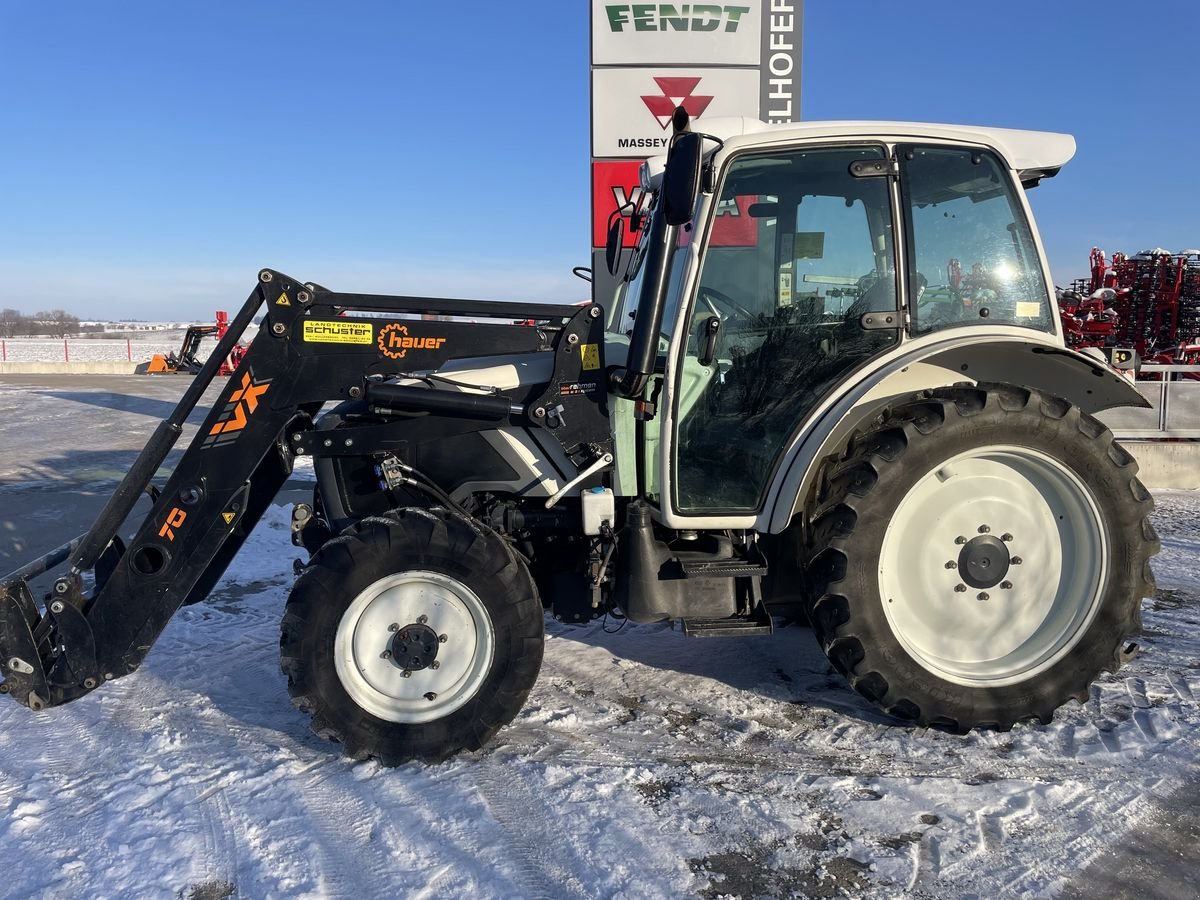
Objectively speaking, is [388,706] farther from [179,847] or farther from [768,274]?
[768,274]

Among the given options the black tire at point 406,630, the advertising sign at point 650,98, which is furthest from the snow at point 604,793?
the advertising sign at point 650,98

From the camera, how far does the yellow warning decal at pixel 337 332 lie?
3352mm

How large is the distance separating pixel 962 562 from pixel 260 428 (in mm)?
2857

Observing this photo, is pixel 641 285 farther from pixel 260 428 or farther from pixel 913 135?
pixel 260 428

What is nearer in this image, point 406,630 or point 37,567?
point 406,630

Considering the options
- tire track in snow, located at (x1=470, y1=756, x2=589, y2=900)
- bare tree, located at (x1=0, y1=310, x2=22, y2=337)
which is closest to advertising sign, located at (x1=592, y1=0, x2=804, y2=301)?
tire track in snow, located at (x1=470, y1=756, x2=589, y2=900)

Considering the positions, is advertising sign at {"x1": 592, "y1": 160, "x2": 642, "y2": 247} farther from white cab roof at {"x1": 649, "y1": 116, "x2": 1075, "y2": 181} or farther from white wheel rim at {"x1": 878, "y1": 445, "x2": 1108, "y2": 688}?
white wheel rim at {"x1": 878, "y1": 445, "x2": 1108, "y2": 688}

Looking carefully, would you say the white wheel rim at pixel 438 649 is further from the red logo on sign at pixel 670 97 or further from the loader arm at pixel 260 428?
the red logo on sign at pixel 670 97

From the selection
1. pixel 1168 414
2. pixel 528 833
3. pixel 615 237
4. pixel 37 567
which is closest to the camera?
pixel 528 833

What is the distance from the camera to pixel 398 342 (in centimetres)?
343

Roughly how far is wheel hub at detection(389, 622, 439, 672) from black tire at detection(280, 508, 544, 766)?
0.03m

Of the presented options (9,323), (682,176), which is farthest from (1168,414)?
(9,323)

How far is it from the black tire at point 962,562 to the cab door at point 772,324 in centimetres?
31

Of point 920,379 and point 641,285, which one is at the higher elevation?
point 641,285
